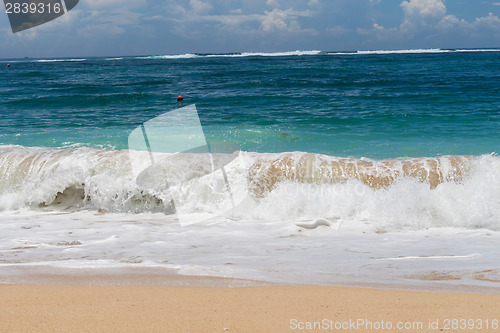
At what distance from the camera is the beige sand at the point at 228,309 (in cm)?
278

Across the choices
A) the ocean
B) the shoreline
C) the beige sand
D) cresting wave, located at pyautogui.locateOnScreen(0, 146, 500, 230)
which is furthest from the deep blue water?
the beige sand

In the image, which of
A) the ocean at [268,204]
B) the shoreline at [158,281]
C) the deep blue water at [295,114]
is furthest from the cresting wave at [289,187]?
the deep blue water at [295,114]

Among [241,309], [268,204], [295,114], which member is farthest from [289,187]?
[295,114]

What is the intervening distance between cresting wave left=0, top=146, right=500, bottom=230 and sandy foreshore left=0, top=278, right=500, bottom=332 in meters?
2.56

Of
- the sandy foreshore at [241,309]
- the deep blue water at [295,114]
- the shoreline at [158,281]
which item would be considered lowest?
the shoreline at [158,281]

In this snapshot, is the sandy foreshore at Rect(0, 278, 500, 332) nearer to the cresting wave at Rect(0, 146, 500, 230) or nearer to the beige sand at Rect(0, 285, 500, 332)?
the beige sand at Rect(0, 285, 500, 332)

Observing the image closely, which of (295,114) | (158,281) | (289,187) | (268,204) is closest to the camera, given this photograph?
(158,281)

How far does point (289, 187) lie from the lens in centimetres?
655

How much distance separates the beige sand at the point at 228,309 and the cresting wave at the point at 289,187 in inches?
101

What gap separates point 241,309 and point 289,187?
11.9 feet

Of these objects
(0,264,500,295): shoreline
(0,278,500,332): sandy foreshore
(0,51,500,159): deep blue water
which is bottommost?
(0,264,500,295): shoreline

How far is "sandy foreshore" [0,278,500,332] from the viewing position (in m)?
2.77

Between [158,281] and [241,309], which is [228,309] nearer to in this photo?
[241,309]

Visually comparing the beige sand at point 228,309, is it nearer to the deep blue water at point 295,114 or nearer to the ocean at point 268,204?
the ocean at point 268,204
